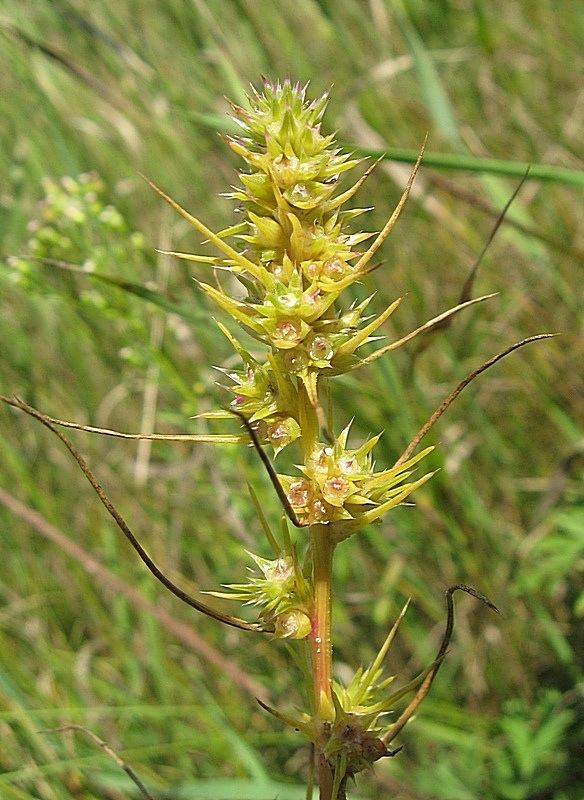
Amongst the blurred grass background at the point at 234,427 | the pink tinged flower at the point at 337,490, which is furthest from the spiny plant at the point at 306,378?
the blurred grass background at the point at 234,427

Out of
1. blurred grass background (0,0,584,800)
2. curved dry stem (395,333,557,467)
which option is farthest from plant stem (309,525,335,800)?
blurred grass background (0,0,584,800)

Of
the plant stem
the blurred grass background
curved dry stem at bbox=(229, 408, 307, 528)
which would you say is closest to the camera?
curved dry stem at bbox=(229, 408, 307, 528)

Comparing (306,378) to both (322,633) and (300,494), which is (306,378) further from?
(322,633)

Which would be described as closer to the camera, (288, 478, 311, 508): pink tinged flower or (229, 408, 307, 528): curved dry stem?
(229, 408, 307, 528): curved dry stem

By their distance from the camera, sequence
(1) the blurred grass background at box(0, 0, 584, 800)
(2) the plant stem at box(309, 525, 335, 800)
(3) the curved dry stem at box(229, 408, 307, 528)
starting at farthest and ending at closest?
1. (1) the blurred grass background at box(0, 0, 584, 800)
2. (2) the plant stem at box(309, 525, 335, 800)
3. (3) the curved dry stem at box(229, 408, 307, 528)

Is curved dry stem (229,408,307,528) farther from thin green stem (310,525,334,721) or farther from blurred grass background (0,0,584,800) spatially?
blurred grass background (0,0,584,800)

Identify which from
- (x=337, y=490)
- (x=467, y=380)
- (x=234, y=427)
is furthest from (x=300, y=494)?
(x=234, y=427)
